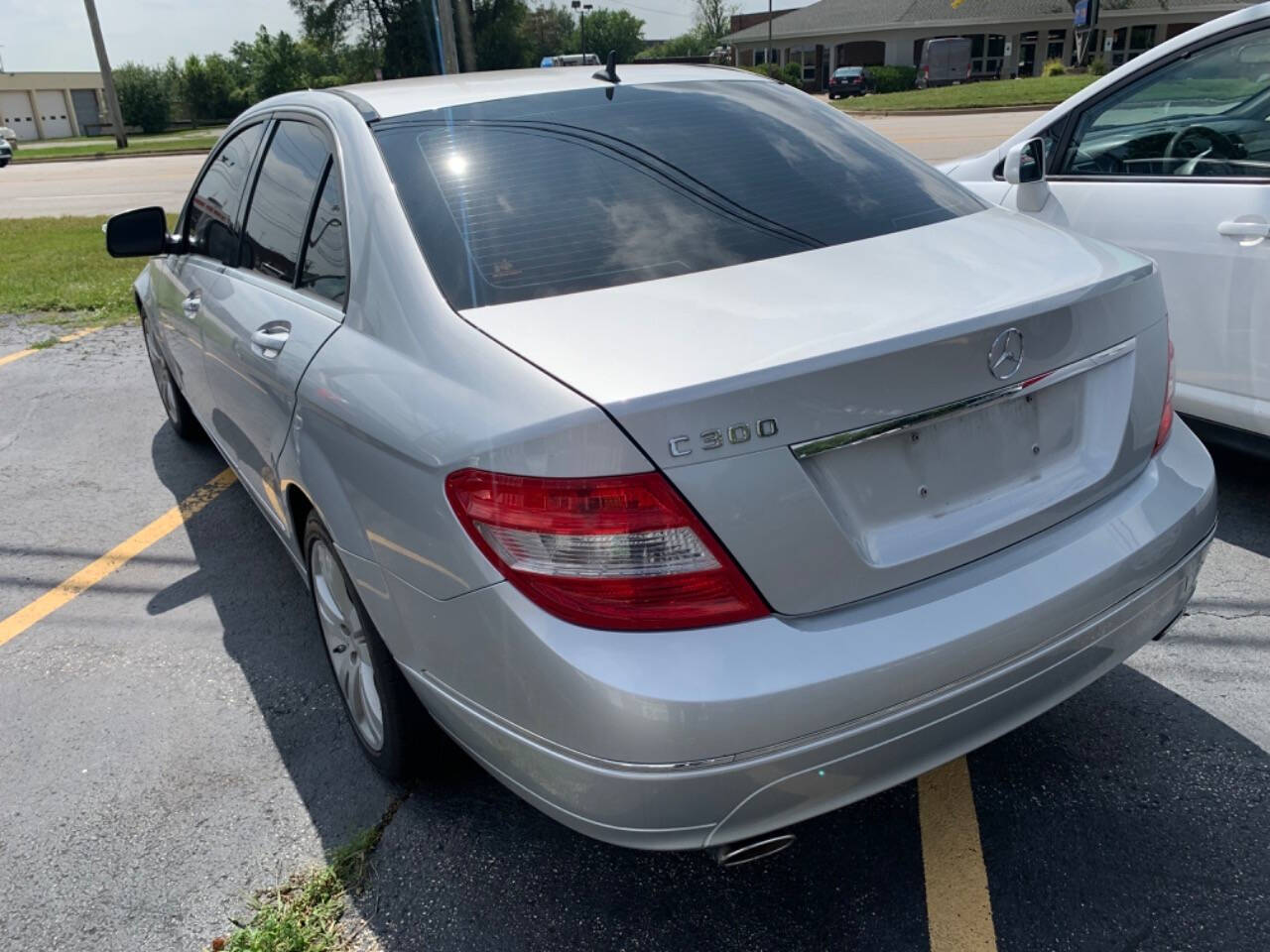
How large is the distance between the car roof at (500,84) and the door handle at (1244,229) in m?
1.73

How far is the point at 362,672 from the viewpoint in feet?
8.74

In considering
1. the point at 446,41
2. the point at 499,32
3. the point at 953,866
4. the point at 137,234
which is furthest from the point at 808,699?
the point at 499,32

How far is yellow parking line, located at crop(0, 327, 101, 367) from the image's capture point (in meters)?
7.29

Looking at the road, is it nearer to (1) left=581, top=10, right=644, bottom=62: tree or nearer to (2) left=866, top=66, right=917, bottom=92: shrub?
(2) left=866, top=66, right=917, bottom=92: shrub

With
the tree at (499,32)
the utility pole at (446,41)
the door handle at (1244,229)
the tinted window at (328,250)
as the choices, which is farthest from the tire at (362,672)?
the tree at (499,32)

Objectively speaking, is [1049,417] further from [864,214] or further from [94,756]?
[94,756]

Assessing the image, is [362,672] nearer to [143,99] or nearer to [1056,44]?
[1056,44]

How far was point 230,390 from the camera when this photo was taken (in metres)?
3.34

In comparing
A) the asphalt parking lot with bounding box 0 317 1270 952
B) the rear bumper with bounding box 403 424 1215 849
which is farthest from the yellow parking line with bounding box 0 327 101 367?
the rear bumper with bounding box 403 424 1215 849

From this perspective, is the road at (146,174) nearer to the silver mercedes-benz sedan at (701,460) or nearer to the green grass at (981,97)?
the green grass at (981,97)

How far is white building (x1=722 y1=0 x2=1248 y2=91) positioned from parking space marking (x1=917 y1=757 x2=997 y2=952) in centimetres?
5137

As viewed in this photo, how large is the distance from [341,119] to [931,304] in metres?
1.70

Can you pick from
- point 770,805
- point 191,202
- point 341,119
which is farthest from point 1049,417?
point 191,202

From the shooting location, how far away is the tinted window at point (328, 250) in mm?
2561
